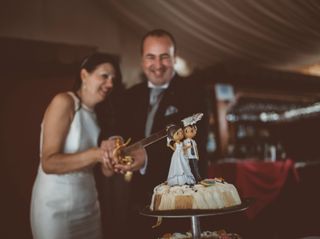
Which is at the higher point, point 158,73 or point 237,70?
point 237,70

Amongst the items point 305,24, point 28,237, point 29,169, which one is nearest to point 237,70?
point 305,24

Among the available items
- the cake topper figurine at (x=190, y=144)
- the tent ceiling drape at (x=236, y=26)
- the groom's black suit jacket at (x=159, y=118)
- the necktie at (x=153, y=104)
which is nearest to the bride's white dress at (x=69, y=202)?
the groom's black suit jacket at (x=159, y=118)

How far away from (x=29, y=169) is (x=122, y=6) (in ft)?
9.62

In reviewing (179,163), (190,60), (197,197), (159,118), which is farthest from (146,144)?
(190,60)

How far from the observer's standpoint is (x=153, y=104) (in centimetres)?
216

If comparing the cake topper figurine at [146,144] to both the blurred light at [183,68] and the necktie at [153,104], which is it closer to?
the necktie at [153,104]

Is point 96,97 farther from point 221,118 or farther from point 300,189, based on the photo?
point 221,118

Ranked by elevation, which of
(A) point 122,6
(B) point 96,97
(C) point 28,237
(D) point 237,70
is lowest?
(C) point 28,237

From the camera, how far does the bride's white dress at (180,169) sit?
1422 millimetres

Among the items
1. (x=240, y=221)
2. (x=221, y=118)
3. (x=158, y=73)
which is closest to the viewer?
(x=240, y=221)

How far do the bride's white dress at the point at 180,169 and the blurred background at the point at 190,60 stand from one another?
6.40 feet

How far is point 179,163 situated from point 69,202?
89cm

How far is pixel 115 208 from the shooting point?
4.93 m

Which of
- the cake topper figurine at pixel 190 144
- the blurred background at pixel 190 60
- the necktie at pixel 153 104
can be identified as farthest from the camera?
the blurred background at pixel 190 60
